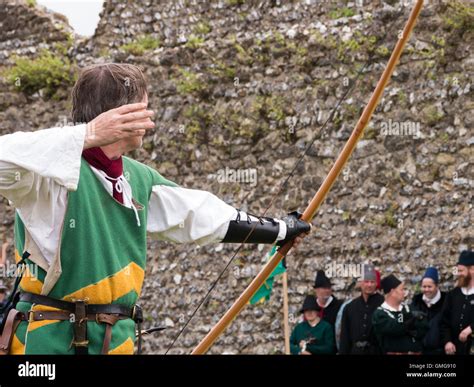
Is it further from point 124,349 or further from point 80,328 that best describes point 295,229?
point 80,328

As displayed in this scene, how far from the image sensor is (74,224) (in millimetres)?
3480

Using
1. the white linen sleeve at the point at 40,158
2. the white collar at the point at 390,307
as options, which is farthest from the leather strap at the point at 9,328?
the white collar at the point at 390,307

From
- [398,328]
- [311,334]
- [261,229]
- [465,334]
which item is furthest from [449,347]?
[261,229]

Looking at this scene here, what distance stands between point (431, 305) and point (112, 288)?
5612 mm

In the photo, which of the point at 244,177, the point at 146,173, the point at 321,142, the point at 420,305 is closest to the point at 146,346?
the point at 244,177

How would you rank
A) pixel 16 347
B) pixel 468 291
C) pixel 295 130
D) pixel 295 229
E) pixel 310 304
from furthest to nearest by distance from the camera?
pixel 295 130, pixel 310 304, pixel 468 291, pixel 295 229, pixel 16 347

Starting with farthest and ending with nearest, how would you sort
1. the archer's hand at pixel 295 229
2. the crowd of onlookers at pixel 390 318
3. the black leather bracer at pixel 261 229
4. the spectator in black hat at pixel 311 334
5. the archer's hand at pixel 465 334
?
the spectator in black hat at pixel 311 334 < the crowd of onlookers at pixel 390 318 < the archer's hand at pixel 465 334 < the archer's hand at pixel 295 229 < the black leather bracer at pixel 261 229

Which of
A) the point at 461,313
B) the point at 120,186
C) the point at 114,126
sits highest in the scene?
the point at 114,126

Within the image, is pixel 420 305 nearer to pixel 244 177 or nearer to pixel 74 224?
pixel 244 177

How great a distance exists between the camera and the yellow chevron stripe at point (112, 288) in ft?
11.5

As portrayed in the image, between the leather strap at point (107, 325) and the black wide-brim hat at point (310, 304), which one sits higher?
the leather strap at point (107, 325)

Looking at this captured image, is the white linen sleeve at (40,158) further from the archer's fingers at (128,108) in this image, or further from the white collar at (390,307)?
the white collar at (390,307)

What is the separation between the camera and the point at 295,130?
10.7 metres

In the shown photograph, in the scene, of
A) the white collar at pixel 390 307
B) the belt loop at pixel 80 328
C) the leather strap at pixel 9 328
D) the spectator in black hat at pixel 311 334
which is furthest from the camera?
the spectator in black hat at pixel 311 334
